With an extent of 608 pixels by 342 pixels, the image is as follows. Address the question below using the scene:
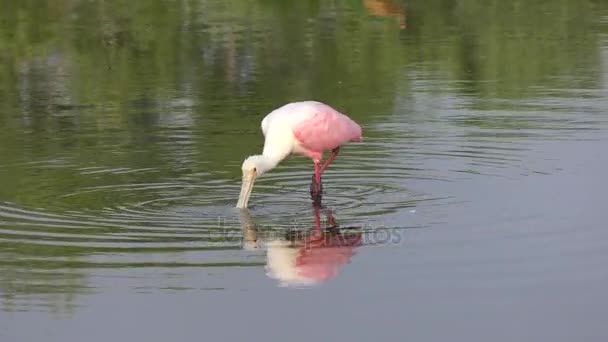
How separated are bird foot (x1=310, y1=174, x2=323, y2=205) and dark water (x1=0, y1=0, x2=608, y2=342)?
0.10 m

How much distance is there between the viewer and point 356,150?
48.9ft

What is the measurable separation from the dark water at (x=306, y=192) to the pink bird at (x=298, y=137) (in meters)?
0.23

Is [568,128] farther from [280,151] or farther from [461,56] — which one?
[461,56]

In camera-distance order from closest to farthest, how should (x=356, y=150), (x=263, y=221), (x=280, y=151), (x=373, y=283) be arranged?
(x=373, y=283), (x=263, y=221), (x=280, y=151), (x=356, y=150)

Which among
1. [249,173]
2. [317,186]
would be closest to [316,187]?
[317,186]

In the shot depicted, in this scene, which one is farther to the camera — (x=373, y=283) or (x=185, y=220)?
(x=185, y=220)

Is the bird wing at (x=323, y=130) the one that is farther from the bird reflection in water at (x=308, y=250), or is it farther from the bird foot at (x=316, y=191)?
the bird reflection in water at (x=308, y=250)

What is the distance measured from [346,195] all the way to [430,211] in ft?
3.69

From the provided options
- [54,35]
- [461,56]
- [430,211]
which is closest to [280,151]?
[430,211]

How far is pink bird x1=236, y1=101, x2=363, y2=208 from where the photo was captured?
40.2ft

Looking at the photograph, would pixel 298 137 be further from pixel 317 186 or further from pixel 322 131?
pixel 317 186

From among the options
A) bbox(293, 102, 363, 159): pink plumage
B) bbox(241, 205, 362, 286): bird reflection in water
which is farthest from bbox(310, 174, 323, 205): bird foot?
bbox(241, 205, 362, 286): bird reflection in water

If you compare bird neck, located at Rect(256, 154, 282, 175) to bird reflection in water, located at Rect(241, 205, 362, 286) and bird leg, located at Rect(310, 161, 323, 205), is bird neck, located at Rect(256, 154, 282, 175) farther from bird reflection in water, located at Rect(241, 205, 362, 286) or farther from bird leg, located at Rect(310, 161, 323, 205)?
bird reflection in water, located at Rect(241, 205, 362, 286)

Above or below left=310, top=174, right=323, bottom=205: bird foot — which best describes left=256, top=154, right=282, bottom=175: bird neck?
above
